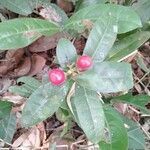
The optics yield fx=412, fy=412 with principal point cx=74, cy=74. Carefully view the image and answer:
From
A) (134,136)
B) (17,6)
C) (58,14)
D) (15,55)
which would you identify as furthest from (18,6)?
(134,136)

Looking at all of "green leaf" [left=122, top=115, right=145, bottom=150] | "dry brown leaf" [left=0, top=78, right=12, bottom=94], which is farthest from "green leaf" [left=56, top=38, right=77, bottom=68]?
"dry brown leaf" [left=0, top=78, right=12, bottom=94]

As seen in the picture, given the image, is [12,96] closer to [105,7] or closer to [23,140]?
[23,140]

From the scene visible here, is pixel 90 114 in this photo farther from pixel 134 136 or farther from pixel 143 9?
pixel 143 9

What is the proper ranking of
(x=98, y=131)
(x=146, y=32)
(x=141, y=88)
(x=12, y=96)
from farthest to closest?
(x=141, y=88), (x=12, y=96), (x=146, y=32), (x=98, y=131)

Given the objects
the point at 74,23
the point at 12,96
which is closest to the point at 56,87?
the point at 74,23

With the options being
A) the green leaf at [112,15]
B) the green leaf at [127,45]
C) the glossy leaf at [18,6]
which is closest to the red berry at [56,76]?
the green leaf at [112,15]
